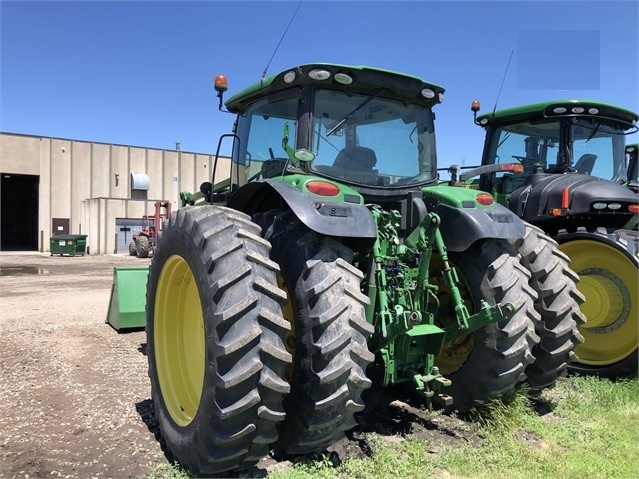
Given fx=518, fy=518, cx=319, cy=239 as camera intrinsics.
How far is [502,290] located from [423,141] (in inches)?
58.5

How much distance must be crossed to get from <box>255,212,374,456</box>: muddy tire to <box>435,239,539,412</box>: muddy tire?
3.90 feet

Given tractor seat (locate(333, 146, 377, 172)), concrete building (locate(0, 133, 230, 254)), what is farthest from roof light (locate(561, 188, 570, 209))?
concrete building (locate(0, 133, 230, 254))

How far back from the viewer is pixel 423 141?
4.43m

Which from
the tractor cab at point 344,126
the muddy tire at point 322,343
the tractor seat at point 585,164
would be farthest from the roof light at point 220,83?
the tractor seat at point 585,164

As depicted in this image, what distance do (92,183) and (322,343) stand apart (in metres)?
30.5

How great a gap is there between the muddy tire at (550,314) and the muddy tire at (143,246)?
71.9ft

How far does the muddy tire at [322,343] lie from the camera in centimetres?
282

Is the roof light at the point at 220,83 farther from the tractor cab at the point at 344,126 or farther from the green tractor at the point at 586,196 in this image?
the green tractor at the point at 586,196

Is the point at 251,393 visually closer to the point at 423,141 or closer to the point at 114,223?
the point at 423,141

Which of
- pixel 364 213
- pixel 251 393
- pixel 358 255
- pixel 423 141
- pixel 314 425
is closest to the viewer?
pixel 251 393

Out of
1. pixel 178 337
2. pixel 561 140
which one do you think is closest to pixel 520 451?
pixel 178 337

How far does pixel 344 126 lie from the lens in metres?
3.95

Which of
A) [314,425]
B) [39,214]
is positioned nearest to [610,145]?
[314,425]

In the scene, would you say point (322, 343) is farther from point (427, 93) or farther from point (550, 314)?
point (427, 93)
